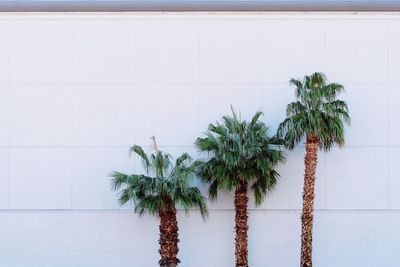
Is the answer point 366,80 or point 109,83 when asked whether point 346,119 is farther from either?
point 109,83

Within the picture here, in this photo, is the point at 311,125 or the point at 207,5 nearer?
the point at 311,125

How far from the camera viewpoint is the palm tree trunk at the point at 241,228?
30.3 feet

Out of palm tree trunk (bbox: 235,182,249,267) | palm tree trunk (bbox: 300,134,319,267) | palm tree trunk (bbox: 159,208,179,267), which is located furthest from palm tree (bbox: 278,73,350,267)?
palm tree trunk (bbox: 159,208,179,267)

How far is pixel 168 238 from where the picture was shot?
29.7 feet

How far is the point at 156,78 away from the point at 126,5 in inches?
58.4

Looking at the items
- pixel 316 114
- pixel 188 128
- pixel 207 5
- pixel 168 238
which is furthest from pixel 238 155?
pixel 207 5

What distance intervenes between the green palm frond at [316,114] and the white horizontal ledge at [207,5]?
1.65 metres

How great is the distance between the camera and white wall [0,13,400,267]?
10.1m

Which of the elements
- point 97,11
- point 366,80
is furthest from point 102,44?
point 366,80

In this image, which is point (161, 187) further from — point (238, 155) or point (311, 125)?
point (311, 125)

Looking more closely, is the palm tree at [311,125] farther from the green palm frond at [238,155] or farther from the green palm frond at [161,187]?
the green palm frond at [161,187]

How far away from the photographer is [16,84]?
33.3ft

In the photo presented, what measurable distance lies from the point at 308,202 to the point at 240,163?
4.70ft

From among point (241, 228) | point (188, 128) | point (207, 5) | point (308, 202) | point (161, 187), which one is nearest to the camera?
point (161, 187)
